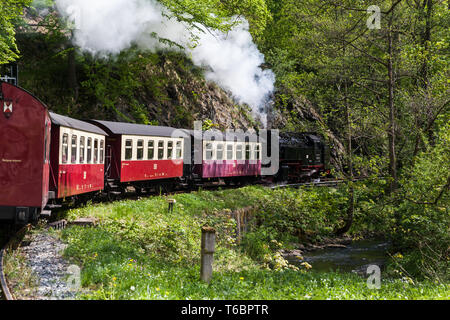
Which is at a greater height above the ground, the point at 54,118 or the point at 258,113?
the point at 258,113

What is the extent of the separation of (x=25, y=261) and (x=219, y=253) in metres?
4.99

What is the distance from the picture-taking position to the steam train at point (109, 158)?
9.57m

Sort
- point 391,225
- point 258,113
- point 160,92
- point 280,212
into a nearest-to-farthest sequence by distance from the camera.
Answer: point 391,225, point 280,212, point 160,92, point 258,113

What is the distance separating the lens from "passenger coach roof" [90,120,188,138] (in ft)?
54.9

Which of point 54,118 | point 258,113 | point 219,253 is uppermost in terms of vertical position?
point 258,113

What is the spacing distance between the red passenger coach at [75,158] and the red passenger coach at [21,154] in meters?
1.43

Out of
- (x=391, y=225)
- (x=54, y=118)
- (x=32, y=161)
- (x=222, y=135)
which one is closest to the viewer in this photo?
(x=32, y=161)

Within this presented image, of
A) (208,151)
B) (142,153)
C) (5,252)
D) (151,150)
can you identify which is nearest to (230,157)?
(208,151)

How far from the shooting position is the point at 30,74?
24.2 meters

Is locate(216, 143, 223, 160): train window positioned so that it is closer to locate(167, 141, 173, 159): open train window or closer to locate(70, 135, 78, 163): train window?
locate(167, 141, 173, 159): open train window

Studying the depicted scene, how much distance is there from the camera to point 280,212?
20.0m
